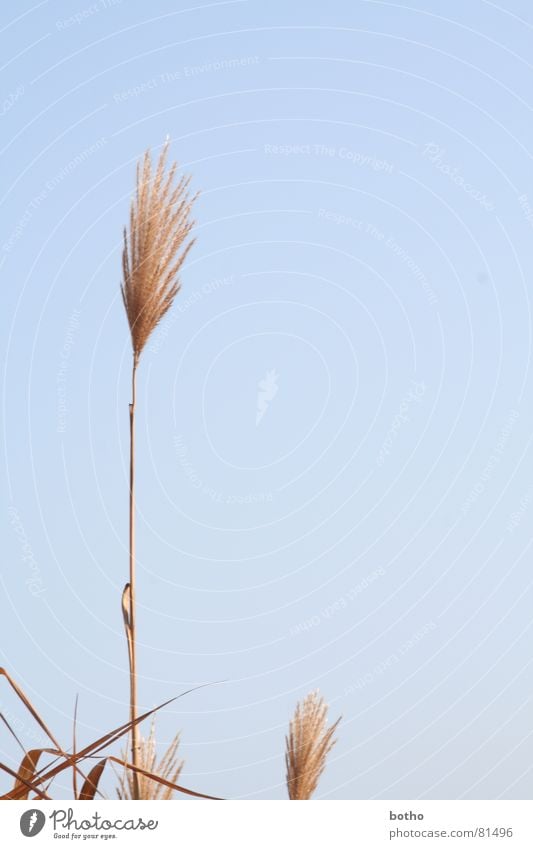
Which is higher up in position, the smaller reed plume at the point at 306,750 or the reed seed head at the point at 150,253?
the reed seed head at the point at 150,253

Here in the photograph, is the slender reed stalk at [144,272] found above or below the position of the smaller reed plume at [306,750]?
above

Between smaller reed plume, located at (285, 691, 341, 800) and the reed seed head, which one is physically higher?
the reed seed head
